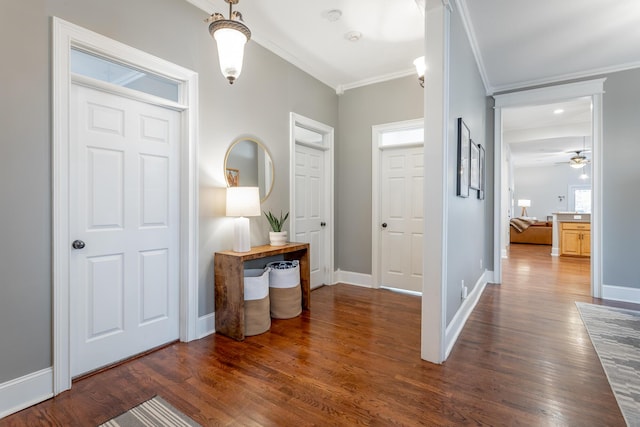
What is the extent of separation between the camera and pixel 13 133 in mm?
1672

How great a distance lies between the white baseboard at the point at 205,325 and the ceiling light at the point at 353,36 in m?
2.98

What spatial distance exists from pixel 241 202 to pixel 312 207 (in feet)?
5.07

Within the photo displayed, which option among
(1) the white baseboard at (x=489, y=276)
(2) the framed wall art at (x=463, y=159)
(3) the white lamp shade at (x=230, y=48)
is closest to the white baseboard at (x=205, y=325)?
(3) the white lamp shade at (x=230, y=48)

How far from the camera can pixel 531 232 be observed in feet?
30.3

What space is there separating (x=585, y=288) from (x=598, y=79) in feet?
8.87

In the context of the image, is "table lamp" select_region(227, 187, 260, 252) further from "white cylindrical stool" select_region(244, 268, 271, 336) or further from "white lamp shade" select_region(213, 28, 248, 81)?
"white lamp shade" select_region(213, 28, 248, 81)

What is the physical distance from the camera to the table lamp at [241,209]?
2.69 m

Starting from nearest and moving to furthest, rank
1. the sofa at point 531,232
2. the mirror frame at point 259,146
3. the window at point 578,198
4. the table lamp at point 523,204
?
the mirror frame at point 259,146 < the sofa at point 531,232 < the table lamp at point 523,204 < the window at point 578,198

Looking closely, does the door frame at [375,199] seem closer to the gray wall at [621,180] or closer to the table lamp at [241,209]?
the table lamp at [241,209]

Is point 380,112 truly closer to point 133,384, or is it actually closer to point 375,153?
point 375,153

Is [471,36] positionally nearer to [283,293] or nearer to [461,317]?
[461,317]

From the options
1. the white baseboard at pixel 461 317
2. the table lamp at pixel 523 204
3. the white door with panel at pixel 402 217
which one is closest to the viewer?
the white baseboard at pixel 461 317

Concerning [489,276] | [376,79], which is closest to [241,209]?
[376,79]

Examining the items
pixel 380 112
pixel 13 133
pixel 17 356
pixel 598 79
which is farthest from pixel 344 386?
pixel 598 79
